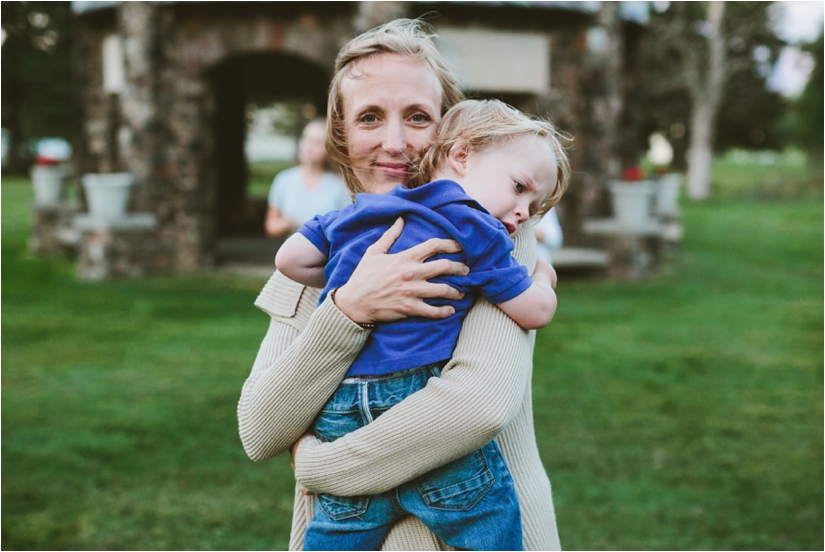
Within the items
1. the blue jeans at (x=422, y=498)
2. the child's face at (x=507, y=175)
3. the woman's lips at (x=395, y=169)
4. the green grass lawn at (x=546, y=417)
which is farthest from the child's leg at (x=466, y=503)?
the green grass lawn at (x=546, y=417)

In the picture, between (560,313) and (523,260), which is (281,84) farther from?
(523,260)

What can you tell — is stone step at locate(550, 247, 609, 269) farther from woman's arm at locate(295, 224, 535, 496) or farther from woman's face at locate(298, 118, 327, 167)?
woman's arm at locate(295, 224, 535, 496)

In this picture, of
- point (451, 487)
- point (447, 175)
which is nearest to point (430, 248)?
point (447, 175)

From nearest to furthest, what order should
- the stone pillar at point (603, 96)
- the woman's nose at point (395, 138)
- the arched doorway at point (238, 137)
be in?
the woman's nose at point (395, 138)
the stone pillar at point (603, 96)
the arched doorway at point (238, 137)

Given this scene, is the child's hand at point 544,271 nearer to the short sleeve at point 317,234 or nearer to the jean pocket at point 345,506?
the short sleeve at point 317,234

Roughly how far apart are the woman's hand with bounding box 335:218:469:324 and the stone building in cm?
847

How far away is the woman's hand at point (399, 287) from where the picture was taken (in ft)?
5.21

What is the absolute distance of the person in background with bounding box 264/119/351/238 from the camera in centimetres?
683

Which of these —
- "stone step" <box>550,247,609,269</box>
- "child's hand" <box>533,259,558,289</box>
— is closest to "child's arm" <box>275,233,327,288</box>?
"child's hand" <box>533,259,558,289</box>

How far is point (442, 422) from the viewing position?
1.53 meters

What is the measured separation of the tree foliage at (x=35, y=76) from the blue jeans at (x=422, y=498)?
3087 cm

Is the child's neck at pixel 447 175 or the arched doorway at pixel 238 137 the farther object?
the arched doorway at pixel 238 137

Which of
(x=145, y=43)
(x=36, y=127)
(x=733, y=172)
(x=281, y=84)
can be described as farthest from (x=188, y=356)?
(x=733, y=172)

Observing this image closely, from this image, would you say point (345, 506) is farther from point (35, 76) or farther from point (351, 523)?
point (35, 76)
